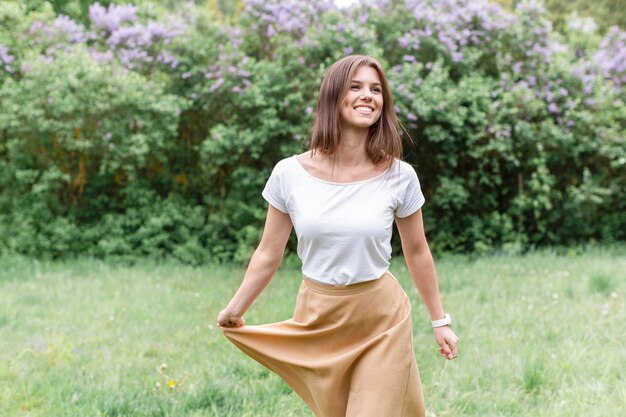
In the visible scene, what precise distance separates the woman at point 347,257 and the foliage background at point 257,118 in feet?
18.8

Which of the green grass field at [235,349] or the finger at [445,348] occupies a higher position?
the finger at [445,348]

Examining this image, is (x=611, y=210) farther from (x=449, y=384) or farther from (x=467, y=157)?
(x=449, y=384)

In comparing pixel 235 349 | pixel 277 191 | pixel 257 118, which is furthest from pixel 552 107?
pixel 277 191

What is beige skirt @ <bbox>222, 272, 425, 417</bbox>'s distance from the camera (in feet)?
8.14

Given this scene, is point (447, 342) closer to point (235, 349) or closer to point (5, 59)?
point (235, 349)

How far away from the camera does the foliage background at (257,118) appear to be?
27.8ft

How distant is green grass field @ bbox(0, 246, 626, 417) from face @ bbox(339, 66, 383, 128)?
1.88 m

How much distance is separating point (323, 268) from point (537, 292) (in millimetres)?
4386

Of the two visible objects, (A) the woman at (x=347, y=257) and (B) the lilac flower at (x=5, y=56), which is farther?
(B) the lilac flower at (x=5, y=56)

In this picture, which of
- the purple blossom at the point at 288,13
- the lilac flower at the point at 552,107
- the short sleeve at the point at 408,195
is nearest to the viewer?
the short sleeve at the point at 408,195

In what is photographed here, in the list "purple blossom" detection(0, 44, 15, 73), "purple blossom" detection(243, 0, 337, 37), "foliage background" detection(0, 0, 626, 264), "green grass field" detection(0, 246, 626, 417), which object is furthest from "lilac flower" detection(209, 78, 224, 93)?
"purple blossom" detection(0, 44, 15, 73)

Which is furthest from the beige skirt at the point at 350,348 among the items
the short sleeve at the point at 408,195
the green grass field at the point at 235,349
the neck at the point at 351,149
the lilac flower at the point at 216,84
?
the lilac flower at the point at 216,84

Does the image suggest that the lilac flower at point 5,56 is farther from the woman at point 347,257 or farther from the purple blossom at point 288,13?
the woman at point 347,257

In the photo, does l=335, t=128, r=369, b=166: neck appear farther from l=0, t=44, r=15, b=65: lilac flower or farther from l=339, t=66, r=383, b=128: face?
l=0, t=44, r=15, b=65: lilac flower
